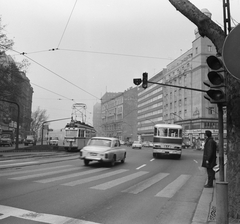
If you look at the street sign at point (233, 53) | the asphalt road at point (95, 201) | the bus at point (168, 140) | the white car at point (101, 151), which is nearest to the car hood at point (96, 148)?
the white car at point (101, 151)

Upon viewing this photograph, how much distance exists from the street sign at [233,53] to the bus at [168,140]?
63.1 feet

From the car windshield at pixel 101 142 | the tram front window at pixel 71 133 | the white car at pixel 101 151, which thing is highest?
the tram front window at pixel 71 133

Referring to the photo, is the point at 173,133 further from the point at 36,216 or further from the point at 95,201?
the point at 36,216

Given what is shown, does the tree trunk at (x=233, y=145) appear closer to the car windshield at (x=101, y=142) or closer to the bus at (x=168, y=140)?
the car windshield at (x=101, y=142)

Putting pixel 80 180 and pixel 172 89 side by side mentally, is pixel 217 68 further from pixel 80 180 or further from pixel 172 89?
pixel 172 89

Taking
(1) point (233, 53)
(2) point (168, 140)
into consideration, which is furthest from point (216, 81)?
(2) point (168, 140)

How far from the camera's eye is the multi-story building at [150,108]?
94.5m

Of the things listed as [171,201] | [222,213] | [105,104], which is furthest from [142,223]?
[105,104]

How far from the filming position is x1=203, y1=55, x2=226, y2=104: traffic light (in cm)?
492

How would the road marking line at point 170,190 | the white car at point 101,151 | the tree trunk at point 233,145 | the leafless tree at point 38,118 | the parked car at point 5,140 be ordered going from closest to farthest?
the tree trunk at point 233,145, the road marking line at point 170,190, the white car at point 101,151, the parked car at point 5,140, the leafless tree at point 38,118

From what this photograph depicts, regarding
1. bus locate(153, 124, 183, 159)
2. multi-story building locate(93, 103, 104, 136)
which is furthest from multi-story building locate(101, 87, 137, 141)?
bus locate(153, 124, 183, 159)

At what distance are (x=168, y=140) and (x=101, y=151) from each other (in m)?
9.41

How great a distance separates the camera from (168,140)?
22891 mm

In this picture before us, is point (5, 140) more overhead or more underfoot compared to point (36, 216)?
more overhead
